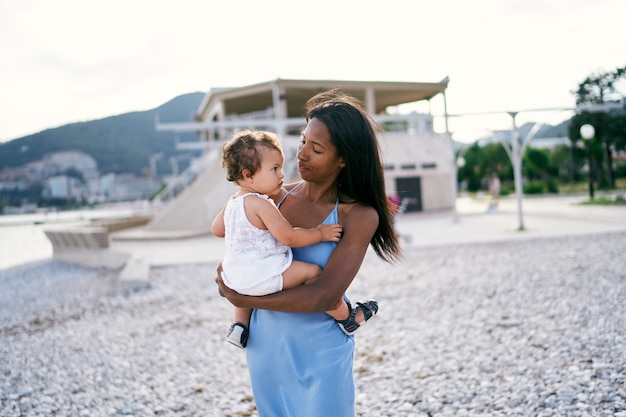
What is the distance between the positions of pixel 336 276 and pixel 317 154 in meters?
0.39

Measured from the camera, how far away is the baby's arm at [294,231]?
1655 mm

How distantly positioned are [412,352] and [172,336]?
2.64 meters

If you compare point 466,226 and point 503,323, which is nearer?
point 503,323

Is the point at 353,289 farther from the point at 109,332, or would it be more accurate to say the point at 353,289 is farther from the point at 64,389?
the point at 64,389

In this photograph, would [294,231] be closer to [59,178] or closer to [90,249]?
[90,249]

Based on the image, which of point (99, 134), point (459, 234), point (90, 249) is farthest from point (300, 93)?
point (99, 134)

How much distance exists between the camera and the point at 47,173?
42.5 feet

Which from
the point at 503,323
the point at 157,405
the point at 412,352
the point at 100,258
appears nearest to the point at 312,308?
the point at 157,405

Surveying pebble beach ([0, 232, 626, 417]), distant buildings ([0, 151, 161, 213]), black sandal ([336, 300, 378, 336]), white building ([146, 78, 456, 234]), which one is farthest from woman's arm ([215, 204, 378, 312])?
white building ([146, 78, 456, 234])

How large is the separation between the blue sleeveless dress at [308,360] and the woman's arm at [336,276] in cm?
8

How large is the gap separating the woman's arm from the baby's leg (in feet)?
0.14

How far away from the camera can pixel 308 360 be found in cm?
172

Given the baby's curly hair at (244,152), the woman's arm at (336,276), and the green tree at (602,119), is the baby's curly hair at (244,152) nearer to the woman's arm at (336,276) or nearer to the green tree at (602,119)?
the woman's arm at (336,276)

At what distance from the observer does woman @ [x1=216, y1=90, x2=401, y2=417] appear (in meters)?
1.65
